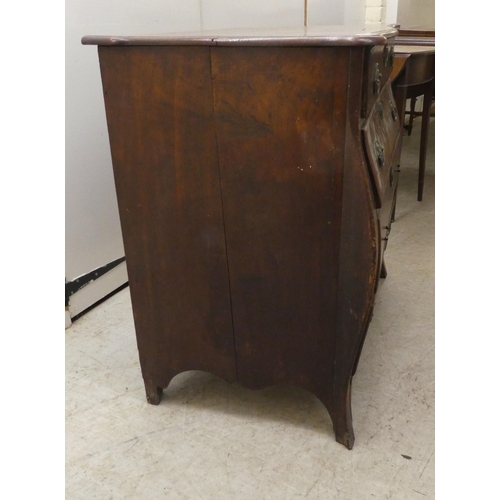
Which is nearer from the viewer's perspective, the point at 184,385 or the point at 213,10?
the point at 184,385

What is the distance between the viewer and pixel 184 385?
Result: 5.51 ft

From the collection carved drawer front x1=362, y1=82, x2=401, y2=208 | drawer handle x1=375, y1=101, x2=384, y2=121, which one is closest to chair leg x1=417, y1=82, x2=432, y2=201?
carved drawer front x1=362, y1=82, x2=401, y2=208

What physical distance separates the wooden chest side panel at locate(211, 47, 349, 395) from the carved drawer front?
73 mm

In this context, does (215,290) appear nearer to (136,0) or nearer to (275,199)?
(275,199)

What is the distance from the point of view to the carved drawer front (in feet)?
3.76

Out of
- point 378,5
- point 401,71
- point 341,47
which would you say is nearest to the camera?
point 341,47

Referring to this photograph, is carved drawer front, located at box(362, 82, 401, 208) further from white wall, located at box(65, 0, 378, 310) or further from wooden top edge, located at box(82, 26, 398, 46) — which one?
white wall, located at box(65, 0, 378, 310)

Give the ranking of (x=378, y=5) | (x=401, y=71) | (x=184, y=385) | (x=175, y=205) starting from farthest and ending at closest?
(x=378, y=5) → (x=401, y=71) → (x=184, y=385) → (x=175, y=205)

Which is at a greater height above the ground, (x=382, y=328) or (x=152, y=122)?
(x=152, y=122)

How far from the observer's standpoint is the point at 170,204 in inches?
51.8

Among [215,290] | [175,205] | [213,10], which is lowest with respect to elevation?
[215,290]

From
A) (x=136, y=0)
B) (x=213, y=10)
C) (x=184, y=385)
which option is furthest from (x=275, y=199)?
(x=213, y=10)

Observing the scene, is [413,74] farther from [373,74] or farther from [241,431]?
[241,431]

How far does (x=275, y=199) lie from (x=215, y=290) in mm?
311
